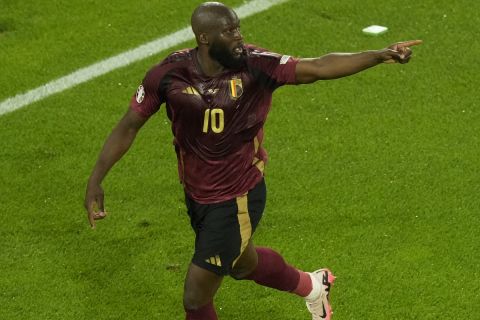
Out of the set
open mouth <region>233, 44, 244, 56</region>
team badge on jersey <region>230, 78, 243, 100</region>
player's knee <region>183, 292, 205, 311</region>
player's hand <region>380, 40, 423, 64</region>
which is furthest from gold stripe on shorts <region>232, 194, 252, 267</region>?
player's hand <region>380, 40, 423, 64</region>

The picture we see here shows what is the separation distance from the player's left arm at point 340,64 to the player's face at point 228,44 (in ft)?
1.04

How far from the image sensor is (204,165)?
664 centimetres

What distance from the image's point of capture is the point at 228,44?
6340 mm

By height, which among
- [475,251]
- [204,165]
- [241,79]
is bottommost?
[475,251]

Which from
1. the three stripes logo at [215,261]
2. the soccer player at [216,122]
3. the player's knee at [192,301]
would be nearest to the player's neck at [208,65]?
the soccer player at [216,122]

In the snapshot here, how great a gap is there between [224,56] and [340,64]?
571 millimetres

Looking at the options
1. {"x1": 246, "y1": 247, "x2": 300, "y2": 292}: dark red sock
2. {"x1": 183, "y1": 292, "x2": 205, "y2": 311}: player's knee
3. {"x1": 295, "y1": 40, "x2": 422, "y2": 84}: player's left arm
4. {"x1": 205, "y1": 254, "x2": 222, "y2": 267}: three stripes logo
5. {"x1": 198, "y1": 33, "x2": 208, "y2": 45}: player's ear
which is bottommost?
{"x1": 246, "y1": 247, "x2": 300, "y2": 292}: dark red sock

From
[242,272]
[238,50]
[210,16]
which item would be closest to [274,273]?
[242,272]

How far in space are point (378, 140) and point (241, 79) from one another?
2.69m

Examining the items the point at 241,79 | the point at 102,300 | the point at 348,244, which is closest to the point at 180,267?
the point at 102,300

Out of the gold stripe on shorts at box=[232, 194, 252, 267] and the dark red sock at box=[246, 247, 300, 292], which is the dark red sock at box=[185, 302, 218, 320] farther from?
the dark red sock at box=[246, 247, 300, 292]

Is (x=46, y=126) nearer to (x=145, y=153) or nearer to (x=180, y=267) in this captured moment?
(x=145, y=153)

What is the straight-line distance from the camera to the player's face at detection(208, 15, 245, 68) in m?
6.34

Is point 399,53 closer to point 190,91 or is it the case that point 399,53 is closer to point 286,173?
point 190,91
